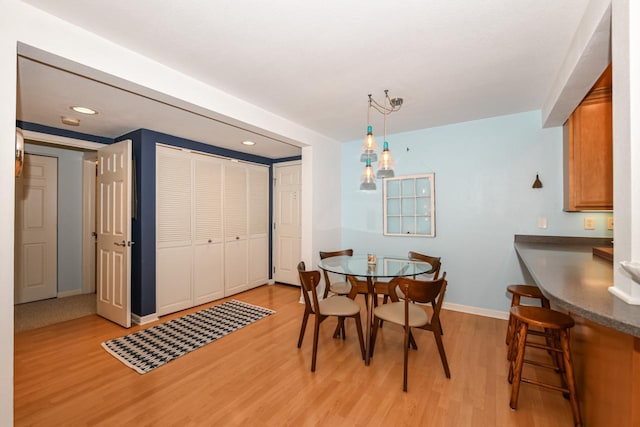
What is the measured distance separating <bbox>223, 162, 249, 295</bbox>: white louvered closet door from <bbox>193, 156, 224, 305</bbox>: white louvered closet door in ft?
0.35

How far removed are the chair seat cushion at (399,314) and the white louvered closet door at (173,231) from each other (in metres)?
2.63

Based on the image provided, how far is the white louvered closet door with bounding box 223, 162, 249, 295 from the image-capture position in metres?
4.27

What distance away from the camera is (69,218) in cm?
434

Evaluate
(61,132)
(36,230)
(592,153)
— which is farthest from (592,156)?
(36,230)

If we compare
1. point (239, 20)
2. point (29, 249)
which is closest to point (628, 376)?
point (239, 20)

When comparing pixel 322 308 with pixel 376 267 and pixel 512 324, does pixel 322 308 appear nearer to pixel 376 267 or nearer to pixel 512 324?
pixel 376 267

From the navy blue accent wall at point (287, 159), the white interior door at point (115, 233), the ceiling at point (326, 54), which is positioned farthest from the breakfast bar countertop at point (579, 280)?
the white interior door at point (115, 233)

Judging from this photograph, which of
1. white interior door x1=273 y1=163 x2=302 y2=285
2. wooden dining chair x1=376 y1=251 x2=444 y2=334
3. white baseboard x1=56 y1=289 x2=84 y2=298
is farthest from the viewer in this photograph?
white interior door x1=273 y1=163 x2=302 y2=285

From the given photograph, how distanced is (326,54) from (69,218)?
4.76 metres

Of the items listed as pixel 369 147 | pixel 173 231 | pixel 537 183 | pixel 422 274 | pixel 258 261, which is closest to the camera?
pixel 369 147

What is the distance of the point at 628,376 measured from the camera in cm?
103

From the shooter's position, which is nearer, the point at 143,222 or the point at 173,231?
the point at 143,222

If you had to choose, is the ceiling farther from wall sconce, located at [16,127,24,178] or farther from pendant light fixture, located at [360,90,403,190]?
wall sconce, located at [16,127,24,178]

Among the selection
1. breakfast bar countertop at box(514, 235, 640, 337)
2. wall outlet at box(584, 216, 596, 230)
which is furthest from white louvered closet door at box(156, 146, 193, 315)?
wall outlet at box(584, 216, 596, 230)
